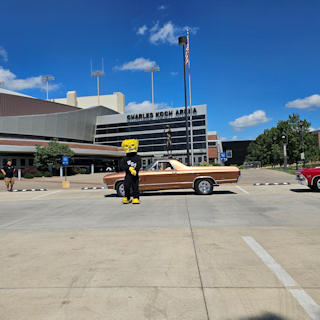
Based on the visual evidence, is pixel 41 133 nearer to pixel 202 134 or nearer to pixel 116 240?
pixel 202 134

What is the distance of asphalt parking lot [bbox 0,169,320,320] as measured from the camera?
2441 mm

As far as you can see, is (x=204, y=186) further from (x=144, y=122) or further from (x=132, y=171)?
(x=144, y=122)

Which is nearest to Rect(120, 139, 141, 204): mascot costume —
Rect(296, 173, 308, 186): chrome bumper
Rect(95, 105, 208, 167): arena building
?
Rect(296, 173, 308, 186): chrome bumper

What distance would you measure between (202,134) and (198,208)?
249ft

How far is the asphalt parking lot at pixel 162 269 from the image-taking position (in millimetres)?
2441

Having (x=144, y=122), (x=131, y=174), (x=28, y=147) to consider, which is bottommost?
(x=131, y=174)

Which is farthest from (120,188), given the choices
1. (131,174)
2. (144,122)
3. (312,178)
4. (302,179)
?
(144,122)

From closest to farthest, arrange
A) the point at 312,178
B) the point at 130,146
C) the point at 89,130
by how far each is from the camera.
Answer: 1. the point at 130,146
2. the point at 312,178
3. the point at 89,130

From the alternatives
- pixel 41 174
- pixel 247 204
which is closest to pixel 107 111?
pixel 41 174

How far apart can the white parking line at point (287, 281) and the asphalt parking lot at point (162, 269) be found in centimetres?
1

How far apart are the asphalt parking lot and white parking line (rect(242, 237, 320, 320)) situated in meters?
0.01

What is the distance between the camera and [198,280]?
9.92 feet

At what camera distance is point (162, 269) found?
11.0 feet

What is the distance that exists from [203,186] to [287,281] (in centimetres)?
876
